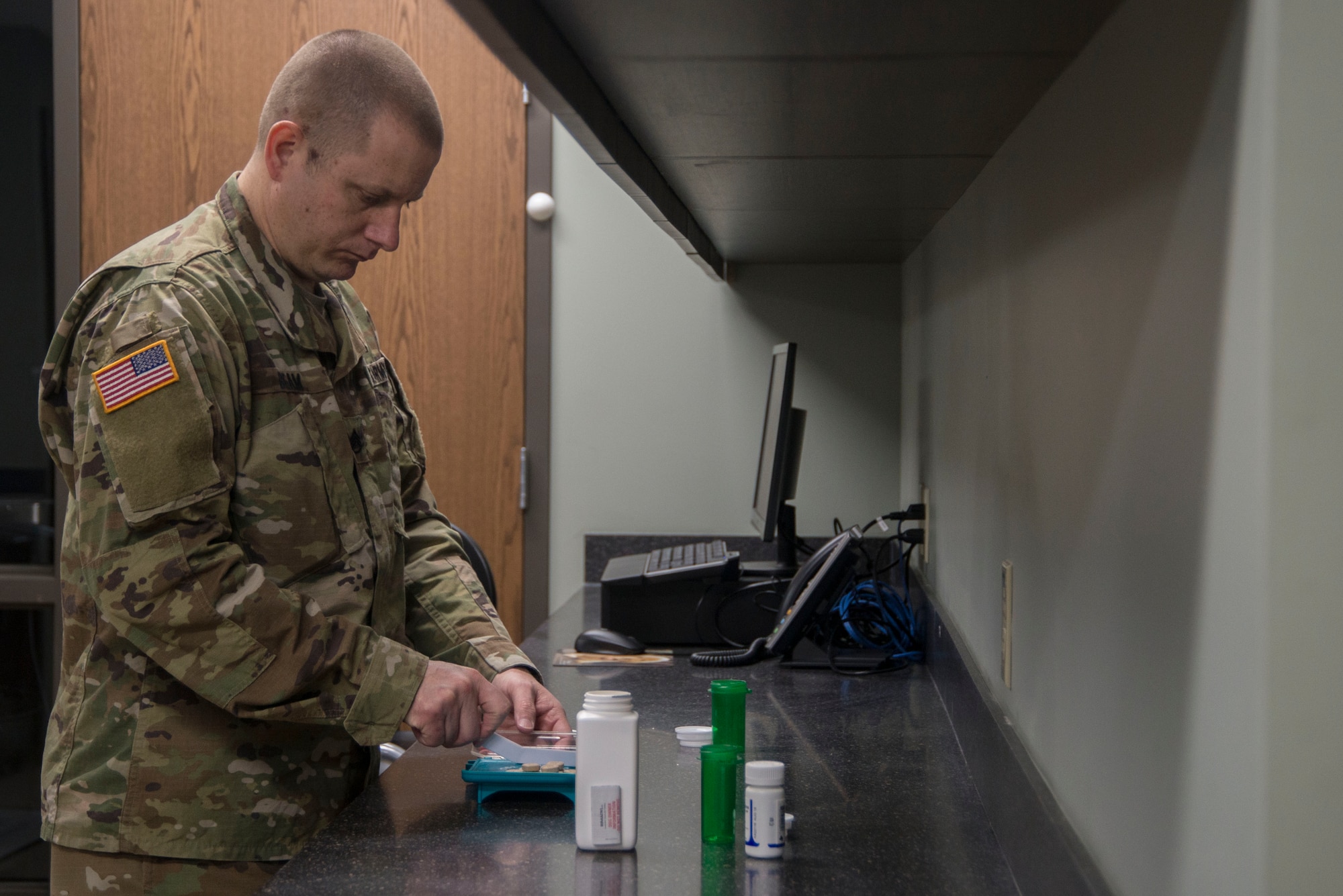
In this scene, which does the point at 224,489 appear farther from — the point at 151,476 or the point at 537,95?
the point at 537,95

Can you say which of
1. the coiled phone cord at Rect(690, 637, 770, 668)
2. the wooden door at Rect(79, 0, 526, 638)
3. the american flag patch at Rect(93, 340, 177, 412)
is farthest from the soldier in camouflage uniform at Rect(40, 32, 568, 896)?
the wooden door at Rect(79, 0, 526, 638)

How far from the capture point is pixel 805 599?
6.00ft

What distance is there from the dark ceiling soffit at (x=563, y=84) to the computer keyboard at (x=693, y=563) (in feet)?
2.42

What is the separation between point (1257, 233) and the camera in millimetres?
504

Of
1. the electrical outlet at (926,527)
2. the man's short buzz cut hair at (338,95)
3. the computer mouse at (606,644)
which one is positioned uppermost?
the man's short buzz cut hair at (338,95)

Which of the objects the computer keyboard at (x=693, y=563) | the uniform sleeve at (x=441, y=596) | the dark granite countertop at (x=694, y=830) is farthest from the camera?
the computer keyboard at (x=693, y=563)

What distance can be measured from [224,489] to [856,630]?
3.88 ft

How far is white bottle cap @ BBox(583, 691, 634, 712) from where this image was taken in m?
1.00

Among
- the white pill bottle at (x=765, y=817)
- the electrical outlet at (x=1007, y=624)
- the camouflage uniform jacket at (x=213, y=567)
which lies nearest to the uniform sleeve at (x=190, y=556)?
the camouflage uniform jacket at (x=213, y=567)

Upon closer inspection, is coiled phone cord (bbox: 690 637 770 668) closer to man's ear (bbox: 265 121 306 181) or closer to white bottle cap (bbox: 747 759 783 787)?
A: white bottle cap (bbox: 747 759 783 787)

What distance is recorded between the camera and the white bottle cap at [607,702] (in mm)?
997

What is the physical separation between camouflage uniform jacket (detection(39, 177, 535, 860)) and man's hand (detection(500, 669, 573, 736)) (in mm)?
156

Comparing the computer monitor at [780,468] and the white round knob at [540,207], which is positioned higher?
the white round knob at [540,207]

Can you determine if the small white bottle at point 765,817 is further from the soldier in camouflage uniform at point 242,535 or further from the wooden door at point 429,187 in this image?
the wooden door at point 429,187
